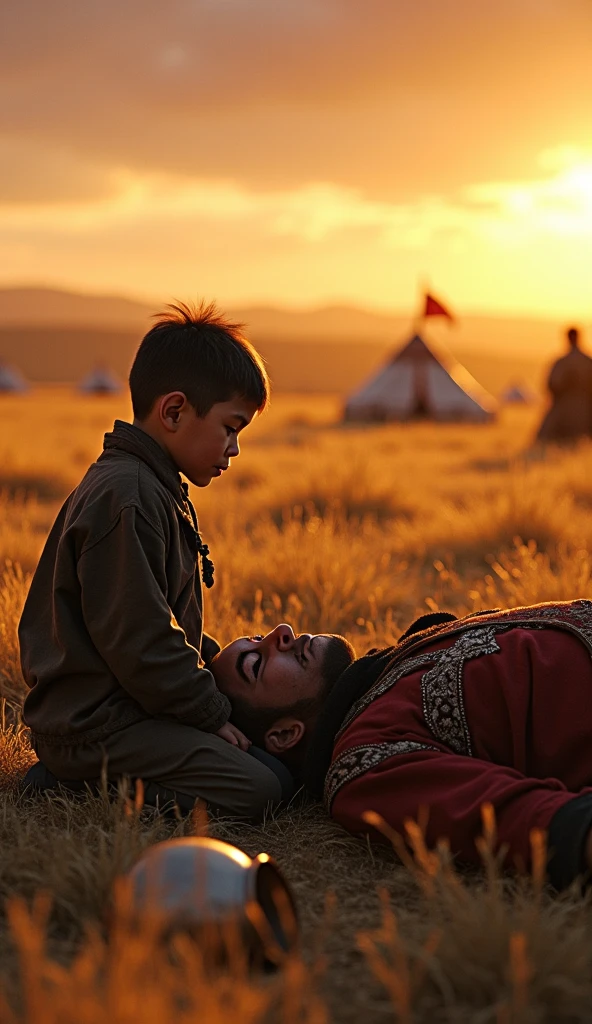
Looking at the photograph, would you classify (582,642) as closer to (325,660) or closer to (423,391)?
(325,660)

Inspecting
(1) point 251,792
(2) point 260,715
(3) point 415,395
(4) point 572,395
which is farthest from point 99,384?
(1) point 251,792

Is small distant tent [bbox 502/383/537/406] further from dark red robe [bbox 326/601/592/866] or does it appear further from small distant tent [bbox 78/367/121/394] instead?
dark red robe [bbox 326/601/592/866]

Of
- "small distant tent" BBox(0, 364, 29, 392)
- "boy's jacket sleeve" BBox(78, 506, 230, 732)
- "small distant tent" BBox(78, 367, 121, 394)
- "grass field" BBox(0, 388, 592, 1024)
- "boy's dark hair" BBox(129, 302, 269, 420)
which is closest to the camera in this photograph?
"grass field" BBox(0, 388, 592, 1024)

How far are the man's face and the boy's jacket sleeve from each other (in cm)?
15

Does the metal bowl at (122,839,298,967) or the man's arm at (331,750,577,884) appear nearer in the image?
the metal bowl at (122,839,298,967)

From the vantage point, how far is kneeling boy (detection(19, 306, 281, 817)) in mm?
2811

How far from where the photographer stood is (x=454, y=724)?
8.59ft

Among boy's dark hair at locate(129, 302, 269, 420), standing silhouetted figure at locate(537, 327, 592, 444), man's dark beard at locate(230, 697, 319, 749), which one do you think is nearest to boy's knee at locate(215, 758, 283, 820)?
man's dark beard at locate(230, 697, 319, 749)

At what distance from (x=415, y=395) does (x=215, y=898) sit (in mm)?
23136

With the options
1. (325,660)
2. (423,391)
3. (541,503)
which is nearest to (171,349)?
(325,660)

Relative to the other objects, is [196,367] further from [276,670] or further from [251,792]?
[251,792]

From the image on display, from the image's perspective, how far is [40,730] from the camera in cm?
300

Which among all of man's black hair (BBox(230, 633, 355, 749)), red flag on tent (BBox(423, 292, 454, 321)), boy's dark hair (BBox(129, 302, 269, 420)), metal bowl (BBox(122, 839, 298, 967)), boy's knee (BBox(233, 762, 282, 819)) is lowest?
boy's knee (BBox(233, 762, 282, 819))

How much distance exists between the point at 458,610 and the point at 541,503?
2065 millimetres
